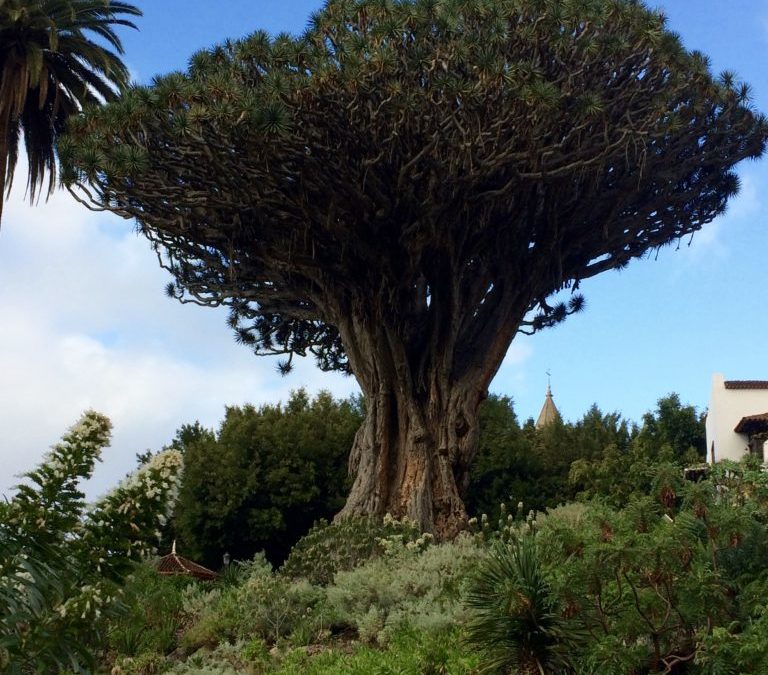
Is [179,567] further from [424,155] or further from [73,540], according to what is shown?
[73,540]

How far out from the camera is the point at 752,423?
33.6 metres

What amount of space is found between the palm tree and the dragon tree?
799cm

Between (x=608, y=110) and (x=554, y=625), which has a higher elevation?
(x=608, y=110)

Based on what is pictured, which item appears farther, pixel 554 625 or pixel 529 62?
pixel 529 62

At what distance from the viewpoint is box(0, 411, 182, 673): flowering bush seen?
545 centimetres

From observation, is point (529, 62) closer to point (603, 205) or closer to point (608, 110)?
point (608, 110)

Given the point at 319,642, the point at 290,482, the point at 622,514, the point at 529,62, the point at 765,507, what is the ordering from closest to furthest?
the point at 622,514, the point at 765,507, the point at 319,642, the point at 529,62, the point at 290,482

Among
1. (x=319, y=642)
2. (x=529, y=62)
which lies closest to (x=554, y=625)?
(x=319, y=642)

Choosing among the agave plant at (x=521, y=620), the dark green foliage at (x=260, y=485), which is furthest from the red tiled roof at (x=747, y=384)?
the agave plant at (x=521, y=620)

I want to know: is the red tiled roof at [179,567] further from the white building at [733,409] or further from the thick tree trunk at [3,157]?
the white building at [733,409]

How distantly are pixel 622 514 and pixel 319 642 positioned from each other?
571cm

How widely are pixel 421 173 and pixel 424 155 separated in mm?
456

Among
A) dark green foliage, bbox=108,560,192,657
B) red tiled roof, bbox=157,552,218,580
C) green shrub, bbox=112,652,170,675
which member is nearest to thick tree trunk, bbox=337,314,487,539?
dark green foliage, bbox=108,560,192,657

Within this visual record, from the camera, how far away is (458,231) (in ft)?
70.0
